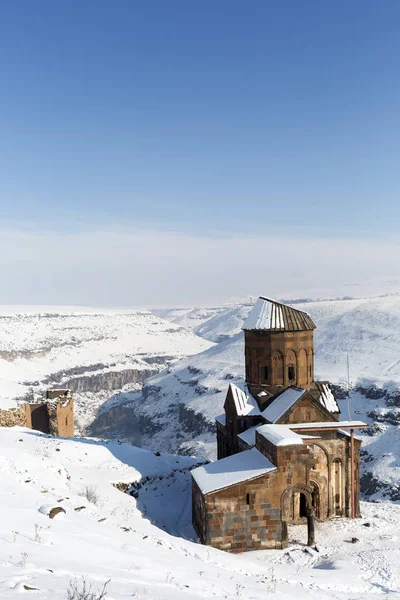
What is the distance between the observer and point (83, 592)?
6152mm

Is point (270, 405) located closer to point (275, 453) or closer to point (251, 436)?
point (251, 436)

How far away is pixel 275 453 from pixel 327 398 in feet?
24.6

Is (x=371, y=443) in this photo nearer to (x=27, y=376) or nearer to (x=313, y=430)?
(x=313, y=430)

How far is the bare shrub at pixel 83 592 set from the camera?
6055 mm

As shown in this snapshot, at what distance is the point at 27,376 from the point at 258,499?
10557cm

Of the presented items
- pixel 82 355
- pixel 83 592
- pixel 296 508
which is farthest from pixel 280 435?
pixel 82 355

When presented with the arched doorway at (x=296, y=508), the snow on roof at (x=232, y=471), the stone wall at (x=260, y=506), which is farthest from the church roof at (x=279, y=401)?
the arched doorway at (x=296, y=508)

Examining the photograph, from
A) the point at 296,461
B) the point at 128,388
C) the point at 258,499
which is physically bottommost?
the point at 128,388

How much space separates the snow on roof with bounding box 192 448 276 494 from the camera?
1842 centimetres

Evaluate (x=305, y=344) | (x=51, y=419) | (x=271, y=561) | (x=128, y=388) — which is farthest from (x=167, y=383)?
(x=271, y=561)

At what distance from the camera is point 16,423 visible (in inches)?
1222

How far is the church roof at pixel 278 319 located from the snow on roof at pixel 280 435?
6.21 metres

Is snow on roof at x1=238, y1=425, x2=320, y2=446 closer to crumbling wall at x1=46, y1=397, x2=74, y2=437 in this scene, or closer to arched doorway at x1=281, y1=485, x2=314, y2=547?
→ arched doorway at x1=281, y1=485, x2=314, y2=547

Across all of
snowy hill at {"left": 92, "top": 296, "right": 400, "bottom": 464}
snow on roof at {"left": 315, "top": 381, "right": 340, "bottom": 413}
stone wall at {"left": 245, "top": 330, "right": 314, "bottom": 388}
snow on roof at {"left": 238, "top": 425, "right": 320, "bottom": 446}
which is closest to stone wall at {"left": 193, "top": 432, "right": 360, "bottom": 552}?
snow on roof at {"left": 238, "top": 425, "right": 320, "bottom": 446}
